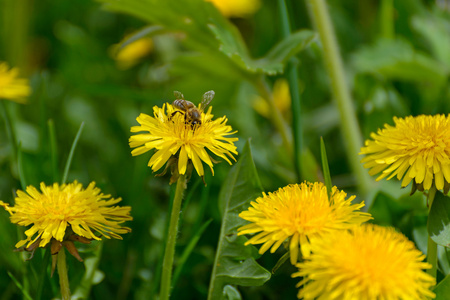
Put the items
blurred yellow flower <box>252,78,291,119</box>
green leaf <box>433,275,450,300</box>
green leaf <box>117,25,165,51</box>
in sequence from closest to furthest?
green leaf <box>433,275,450,300</box>
green leaf <box>117,25,165,51</box>
blurred yellow flower <box>252,78,291,119</box>

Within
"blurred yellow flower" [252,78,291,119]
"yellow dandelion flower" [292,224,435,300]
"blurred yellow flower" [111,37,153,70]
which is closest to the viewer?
"yellow dandelion flower" [292,224,435,300]

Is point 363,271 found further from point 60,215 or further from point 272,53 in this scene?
point 272,53

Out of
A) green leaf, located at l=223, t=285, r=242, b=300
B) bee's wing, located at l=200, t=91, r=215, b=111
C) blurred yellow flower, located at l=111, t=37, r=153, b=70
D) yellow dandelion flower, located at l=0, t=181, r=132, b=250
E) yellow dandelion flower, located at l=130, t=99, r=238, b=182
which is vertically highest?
blurred yellow flower, located at l=111, t=37, r=153, b=70

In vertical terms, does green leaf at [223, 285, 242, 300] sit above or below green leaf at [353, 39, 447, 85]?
below

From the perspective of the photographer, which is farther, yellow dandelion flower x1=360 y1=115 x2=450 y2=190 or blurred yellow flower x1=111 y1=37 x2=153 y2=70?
blurred yellow flower x1=111 y1=37 x2=153 y2=70

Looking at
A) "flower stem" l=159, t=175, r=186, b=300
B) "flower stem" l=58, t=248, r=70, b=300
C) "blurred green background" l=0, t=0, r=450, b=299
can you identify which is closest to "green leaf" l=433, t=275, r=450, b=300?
"blurred green background" l=0, t=0, r=450, b=299

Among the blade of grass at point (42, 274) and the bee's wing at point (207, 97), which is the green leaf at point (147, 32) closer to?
the bee's wing at point (207, 97)

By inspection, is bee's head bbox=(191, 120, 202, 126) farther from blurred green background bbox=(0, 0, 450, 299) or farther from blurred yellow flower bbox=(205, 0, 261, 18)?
blurred yellow flower bbox=(205, 0, 261, 18)
